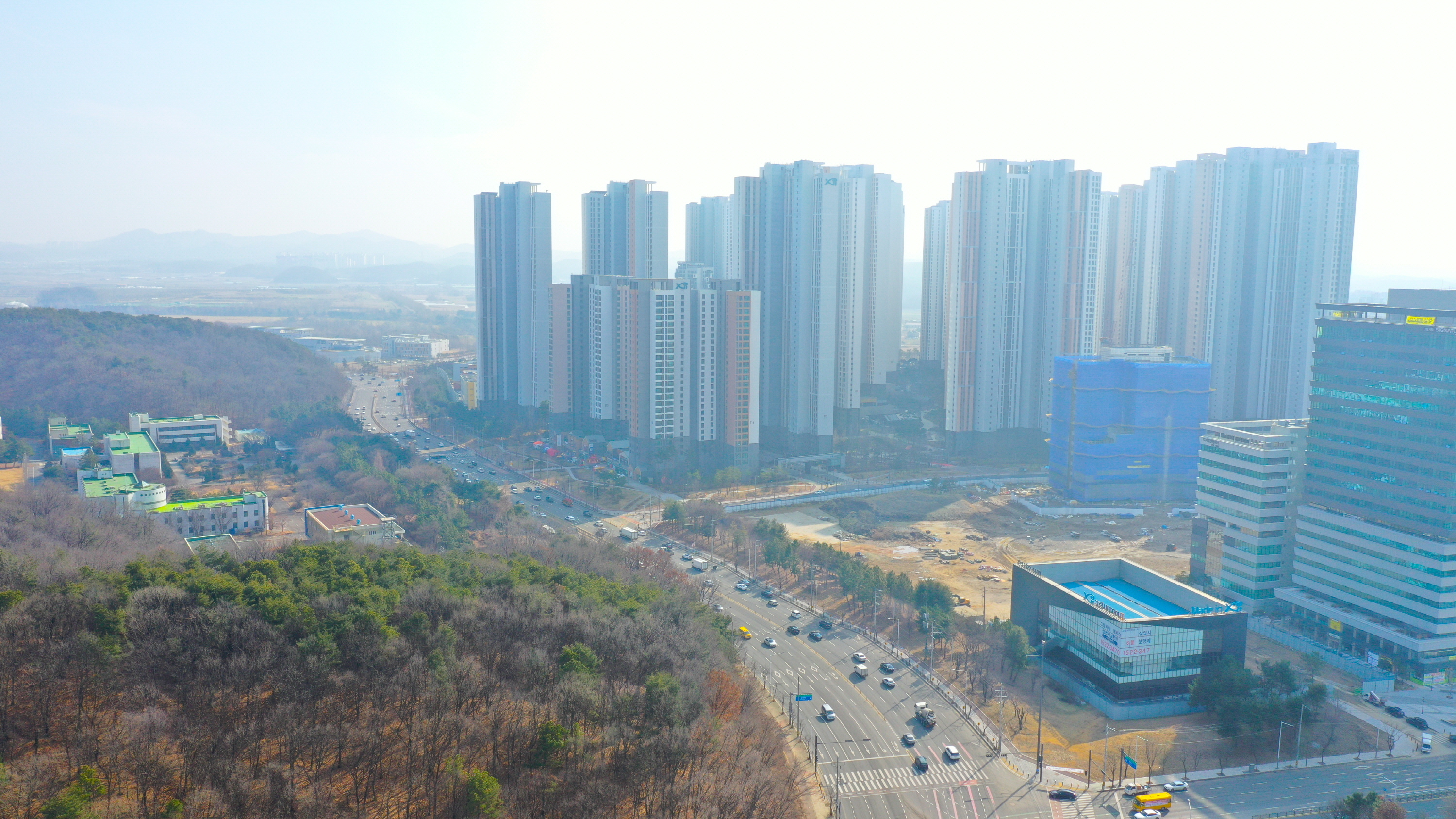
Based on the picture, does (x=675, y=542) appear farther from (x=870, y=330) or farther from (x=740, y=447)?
(x=870, y=330)

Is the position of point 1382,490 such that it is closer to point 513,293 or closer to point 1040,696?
point 1040,696

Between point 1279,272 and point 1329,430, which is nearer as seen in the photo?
Result: point 1329,430

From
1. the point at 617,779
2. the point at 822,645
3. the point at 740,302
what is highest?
the point at 740,302

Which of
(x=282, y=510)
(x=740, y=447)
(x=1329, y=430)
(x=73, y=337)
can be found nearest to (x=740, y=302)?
(x=740, y=447)

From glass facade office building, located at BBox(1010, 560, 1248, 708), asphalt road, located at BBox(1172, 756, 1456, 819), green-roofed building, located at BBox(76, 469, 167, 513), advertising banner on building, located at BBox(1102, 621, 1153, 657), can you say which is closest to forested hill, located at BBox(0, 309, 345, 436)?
green-roofed building, located at BBox(76, 469, 167, 513)

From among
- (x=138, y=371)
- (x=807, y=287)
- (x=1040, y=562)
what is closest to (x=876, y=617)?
(x=1040, y=562)


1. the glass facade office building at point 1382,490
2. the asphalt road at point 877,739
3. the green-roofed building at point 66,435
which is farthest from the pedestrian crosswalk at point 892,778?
the green-roofed building at point 66,435
